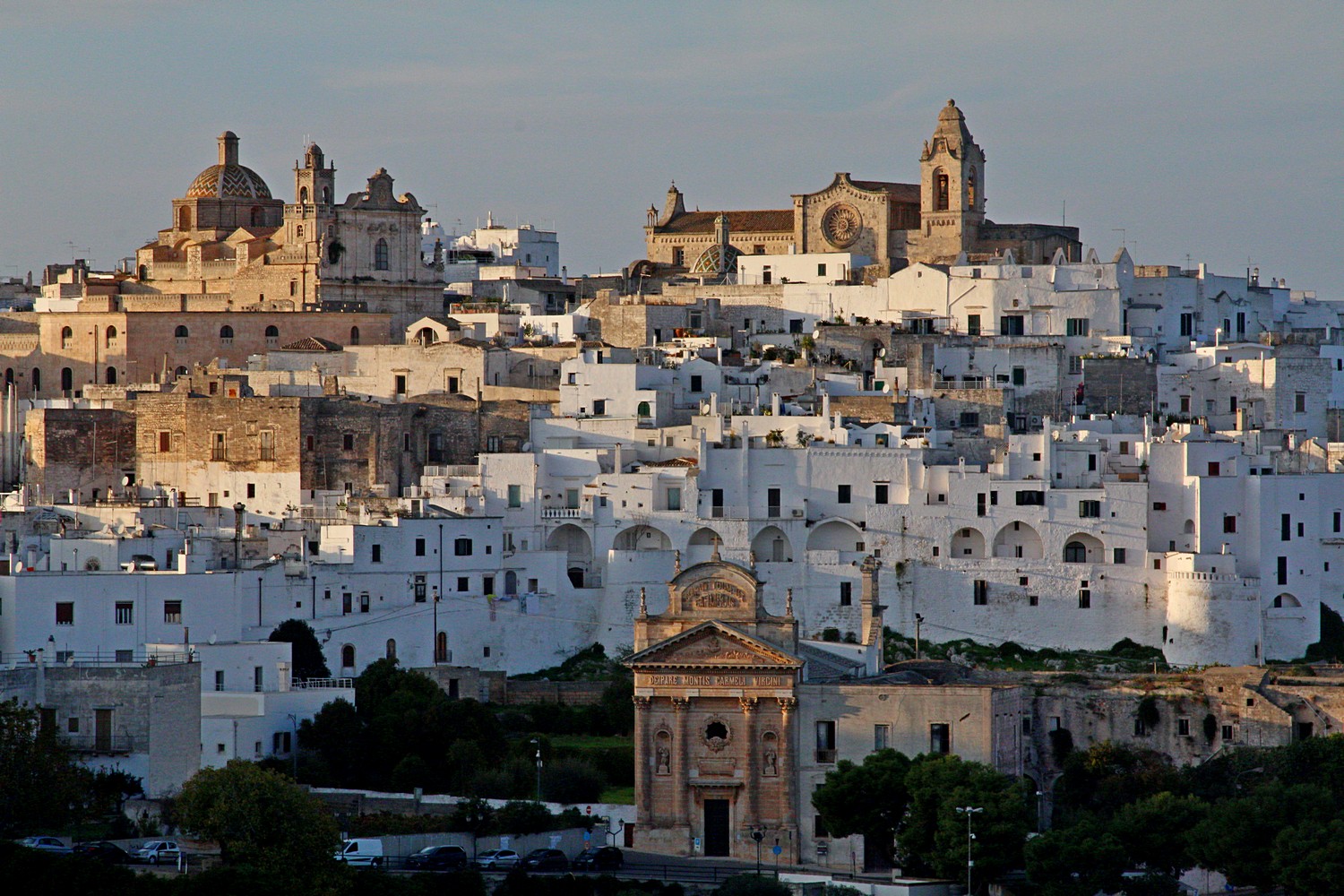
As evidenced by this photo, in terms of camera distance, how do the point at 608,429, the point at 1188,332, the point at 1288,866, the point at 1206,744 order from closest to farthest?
1. the point at 1288,866
2. the point at 1206,744
3. the point at 608,429
4. the point at 1188,332

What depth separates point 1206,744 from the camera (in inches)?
2215

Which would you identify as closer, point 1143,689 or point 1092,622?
point 1143,689

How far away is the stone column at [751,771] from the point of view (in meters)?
52.3

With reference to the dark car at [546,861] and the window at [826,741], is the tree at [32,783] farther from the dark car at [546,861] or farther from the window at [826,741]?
the window at [826,741]

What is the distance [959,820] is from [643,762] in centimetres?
658

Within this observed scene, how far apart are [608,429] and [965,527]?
28.8 feet

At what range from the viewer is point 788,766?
52.1m

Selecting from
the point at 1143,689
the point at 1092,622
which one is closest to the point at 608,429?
the point at 1092,622

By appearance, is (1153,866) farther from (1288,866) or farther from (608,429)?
(608,429)

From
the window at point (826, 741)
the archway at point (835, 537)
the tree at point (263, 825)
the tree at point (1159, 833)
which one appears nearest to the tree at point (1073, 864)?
the tree at point (1159, 833)

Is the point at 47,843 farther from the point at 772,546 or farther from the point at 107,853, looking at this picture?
the point at 772,546

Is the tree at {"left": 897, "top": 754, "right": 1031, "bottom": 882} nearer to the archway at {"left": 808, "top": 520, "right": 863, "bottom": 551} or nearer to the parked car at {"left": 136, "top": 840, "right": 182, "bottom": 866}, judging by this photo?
the parked car at {"left": 136, "top": 840, "right": 182, "bottom": 866}

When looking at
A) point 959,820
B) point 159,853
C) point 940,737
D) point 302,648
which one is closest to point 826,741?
point 940,737

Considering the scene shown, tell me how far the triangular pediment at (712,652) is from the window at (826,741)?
1214 mm
